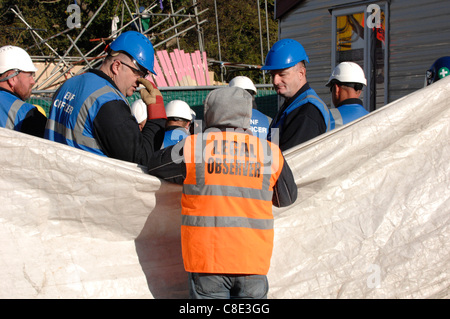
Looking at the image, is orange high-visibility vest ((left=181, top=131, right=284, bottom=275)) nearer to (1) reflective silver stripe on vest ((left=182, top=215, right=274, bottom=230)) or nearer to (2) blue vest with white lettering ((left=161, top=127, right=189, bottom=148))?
(1) reflective silver stripe on vest ((left=182, top=215, right=274, bottom=230))

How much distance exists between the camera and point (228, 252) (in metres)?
2.57

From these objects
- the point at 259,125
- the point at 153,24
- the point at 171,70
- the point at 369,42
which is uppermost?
the point at 259,125

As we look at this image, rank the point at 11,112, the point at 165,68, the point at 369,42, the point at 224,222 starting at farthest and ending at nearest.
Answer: the point at 165,68, the point at 369,42, the point at 11,112, the point at 224,222

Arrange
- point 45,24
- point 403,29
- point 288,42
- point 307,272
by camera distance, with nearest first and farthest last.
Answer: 1. point 307,272
2. point 288,42
3. point 403,29
4. point 45,24

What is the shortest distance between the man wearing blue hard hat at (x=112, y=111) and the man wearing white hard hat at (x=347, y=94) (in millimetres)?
1829

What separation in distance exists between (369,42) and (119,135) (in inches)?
333

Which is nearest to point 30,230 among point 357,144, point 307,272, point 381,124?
point 307,272

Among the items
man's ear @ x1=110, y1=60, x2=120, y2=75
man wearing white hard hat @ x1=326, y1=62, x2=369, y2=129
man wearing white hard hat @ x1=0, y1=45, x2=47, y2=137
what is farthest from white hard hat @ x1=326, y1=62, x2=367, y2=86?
man wearing white hard hat @ x1=0, y1=45, x2=47, y2=137

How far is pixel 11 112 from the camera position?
396 centimetres

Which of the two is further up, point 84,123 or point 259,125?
point 84,123

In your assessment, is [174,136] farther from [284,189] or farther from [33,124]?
[284,189]

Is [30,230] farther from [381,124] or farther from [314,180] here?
[381,124]

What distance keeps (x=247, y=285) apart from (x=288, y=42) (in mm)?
2241

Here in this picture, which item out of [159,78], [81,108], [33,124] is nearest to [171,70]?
[159,78]
